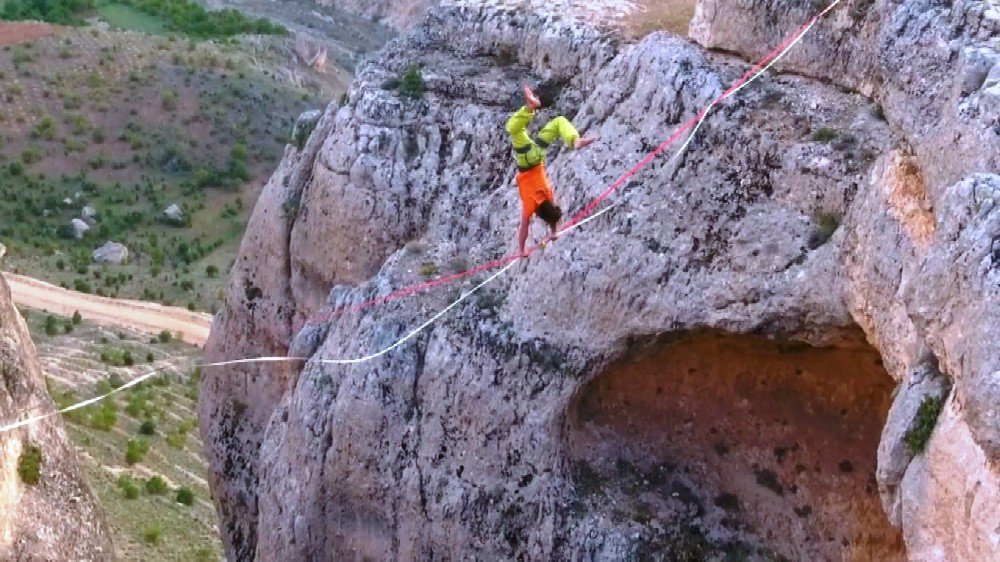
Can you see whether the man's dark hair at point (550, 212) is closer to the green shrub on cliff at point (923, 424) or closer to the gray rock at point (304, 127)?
the green shrub on cliff at point (923, 424)

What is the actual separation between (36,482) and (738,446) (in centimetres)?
1055

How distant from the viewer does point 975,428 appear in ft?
27.6

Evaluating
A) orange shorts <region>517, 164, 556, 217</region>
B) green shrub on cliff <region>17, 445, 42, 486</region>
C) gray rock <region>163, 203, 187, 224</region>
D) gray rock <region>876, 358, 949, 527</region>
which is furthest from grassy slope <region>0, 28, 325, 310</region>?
gray rock <region>876, 358, 949, 527</region>

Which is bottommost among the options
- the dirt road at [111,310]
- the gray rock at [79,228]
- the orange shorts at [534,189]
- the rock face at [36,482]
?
the dirt road at [111,310]

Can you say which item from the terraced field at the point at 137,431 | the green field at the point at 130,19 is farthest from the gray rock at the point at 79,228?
the green field at the point at 130,19

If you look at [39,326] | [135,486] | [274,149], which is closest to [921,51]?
[135,486]

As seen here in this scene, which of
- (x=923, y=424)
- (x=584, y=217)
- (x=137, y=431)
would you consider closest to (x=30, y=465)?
(x=584, y=217)

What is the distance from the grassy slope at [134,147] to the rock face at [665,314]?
100 ft

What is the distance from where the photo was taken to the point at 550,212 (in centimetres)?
1437

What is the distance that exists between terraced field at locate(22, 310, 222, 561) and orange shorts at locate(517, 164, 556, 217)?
12063 mm

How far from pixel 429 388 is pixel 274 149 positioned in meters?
50.2

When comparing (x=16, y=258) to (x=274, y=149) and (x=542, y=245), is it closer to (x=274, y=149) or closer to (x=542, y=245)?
(x=274, y=149)

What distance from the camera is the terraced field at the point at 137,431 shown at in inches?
1025

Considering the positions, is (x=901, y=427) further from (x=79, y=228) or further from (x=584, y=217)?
(x=79, y=228)
